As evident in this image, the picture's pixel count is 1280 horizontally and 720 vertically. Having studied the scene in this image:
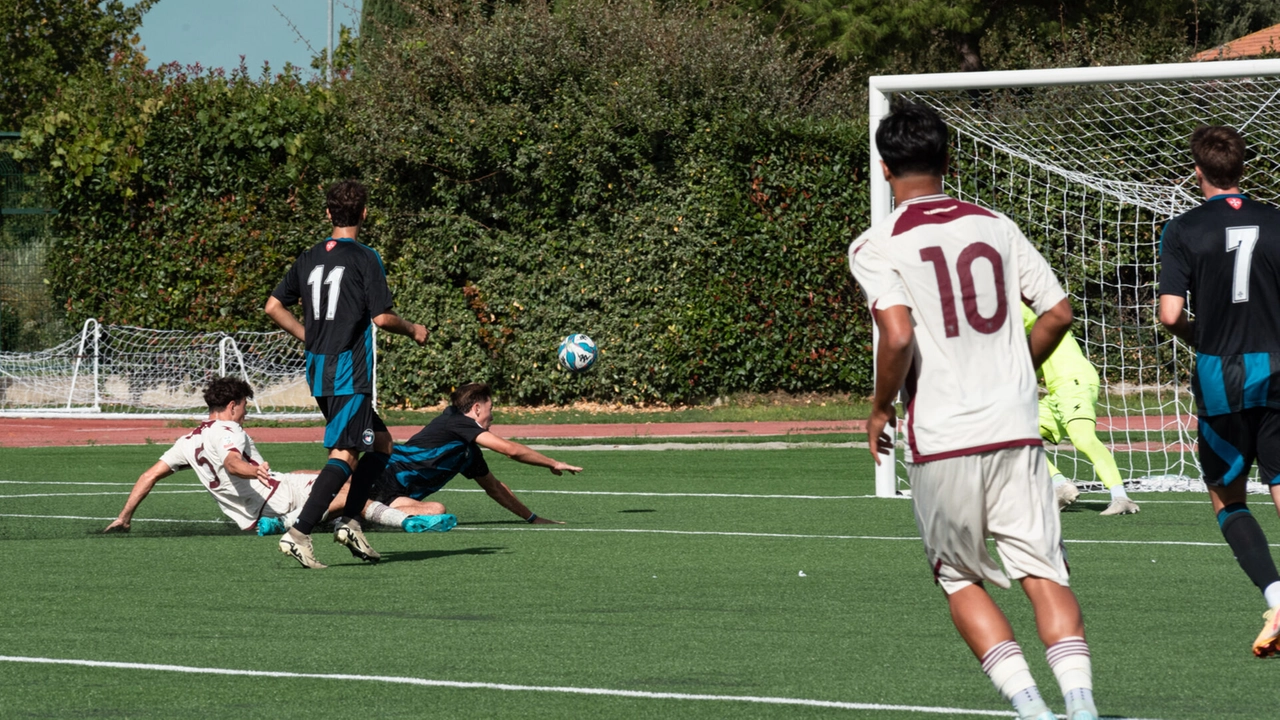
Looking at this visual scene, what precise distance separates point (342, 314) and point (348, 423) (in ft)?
1.91

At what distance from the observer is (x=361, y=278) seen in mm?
8359

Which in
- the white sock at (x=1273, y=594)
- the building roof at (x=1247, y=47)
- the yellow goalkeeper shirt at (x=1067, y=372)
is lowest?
the white sock at (x=1273, y=594)

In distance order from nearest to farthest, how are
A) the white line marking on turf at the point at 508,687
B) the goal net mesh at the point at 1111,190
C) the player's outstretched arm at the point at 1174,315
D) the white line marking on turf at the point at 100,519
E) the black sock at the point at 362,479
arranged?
the white line marking on turf at the point at 508,687 < the player's outstretched arm at the point at 1174,315 < the black sock at the point at 362,479 < the white line marking on turf at the point at 100,519 < the goal net mesh at the point at 1111,190

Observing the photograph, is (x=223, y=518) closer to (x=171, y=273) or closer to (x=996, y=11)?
(x=171, y=273)

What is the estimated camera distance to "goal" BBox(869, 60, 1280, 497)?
46.3 feet

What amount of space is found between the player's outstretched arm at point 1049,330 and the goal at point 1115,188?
28.4 ft

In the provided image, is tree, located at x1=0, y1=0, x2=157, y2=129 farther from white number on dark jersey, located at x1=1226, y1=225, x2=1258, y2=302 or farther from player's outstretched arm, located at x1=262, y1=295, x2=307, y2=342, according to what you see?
white number on dark jersey, located at x1=1226, y1=225, x2=1258, y2=302

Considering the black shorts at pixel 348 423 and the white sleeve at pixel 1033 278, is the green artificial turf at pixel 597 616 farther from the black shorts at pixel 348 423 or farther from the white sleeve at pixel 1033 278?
the white sleeve at pixel 1033 278

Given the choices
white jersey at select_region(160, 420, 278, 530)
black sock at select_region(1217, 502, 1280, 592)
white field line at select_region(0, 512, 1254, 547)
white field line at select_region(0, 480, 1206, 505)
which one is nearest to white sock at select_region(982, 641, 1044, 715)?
black sock at select_region(1217, 502, 1280, 592)

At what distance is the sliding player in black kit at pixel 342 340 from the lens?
27.2ft

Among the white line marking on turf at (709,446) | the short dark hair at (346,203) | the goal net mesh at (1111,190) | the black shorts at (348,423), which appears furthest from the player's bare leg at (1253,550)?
the white line marking on turf at (709,446)

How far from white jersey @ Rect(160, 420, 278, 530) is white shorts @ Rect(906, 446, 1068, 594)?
20.1 feet

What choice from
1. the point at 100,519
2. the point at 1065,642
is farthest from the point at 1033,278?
the point at 100,519

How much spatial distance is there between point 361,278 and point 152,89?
57.1ft
